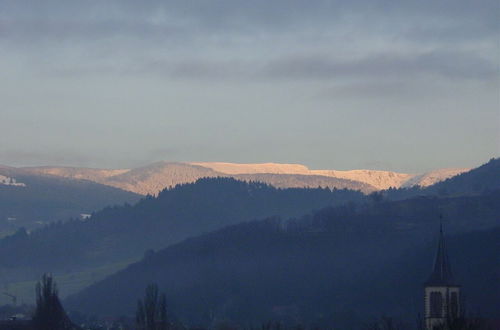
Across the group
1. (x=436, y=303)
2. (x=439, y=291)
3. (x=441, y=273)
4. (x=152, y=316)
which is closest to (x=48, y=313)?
(x=152, y=316)

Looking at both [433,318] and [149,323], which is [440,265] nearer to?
[433,318]

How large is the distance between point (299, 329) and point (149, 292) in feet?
82.6

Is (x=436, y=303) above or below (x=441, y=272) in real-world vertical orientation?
below

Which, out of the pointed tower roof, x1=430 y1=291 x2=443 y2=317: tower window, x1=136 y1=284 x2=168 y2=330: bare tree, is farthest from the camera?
the pointed tower roof

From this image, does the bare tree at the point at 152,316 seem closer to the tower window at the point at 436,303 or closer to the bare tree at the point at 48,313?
the bare tree at the point at 48,313

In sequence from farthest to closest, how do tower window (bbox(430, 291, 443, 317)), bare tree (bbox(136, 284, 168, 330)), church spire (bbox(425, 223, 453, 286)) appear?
church spire (bbox(425, 223, 453, 286)), tower window (bbox(430, 291, 443, 317)), bare tree (bbox(136, 284, 168, 330))

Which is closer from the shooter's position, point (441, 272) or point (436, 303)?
point (436, 303)

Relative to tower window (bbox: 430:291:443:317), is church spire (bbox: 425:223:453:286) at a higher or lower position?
higher

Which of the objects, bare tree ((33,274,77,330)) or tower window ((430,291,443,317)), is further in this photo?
bare tree ((33,274,77,330))

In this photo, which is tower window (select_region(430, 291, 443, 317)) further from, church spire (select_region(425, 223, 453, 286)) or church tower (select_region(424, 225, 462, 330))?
church spire (select_region(425, 223, 453, 286))

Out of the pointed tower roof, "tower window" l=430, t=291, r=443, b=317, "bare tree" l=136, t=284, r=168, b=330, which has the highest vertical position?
the pointed tower roof

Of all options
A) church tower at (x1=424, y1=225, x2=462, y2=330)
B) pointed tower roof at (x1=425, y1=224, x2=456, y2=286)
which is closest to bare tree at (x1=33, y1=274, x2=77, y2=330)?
church tower at (x1=424, y1=225, x2=462, y2=330)

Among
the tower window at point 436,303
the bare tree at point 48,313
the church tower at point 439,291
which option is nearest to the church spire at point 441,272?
the church tower at point 439,291

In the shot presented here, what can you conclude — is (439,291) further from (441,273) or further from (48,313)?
(48,313)
